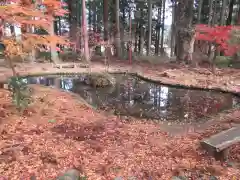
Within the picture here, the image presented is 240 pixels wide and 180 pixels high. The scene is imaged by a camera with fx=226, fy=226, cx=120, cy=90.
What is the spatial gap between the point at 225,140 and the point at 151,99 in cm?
465

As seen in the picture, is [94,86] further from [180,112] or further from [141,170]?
[141,170]

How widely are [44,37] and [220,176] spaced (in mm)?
4954

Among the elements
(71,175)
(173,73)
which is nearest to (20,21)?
(71,175)

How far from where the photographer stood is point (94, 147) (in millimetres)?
4328

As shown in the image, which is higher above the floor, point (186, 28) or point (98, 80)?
point (186, 28)

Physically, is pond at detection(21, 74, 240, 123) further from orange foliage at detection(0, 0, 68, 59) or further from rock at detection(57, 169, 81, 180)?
rock at detection(57, 169, 81, 180)

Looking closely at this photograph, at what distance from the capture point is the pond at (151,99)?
7129 millimetres

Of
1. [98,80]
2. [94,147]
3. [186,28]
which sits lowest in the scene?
[94,147]

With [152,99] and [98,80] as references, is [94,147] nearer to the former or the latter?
[152,99]

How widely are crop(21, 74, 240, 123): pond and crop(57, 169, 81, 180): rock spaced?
358 centimetres

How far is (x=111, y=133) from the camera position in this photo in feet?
16.7

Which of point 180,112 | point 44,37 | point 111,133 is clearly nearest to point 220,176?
point 111,133

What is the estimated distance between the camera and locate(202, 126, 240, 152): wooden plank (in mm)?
3945

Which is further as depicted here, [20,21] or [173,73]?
[173,73]
